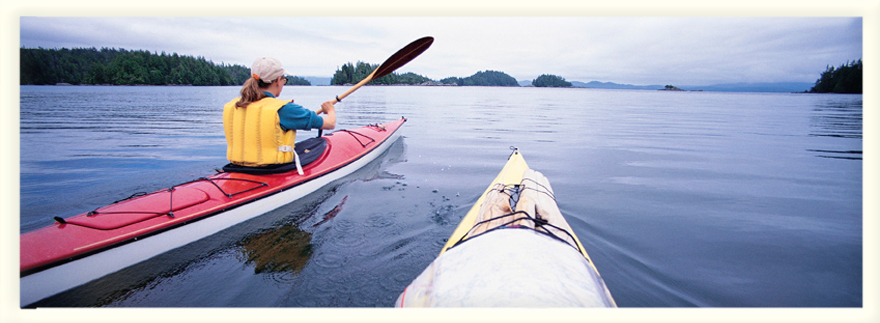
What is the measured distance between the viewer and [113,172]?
5105 millimetres

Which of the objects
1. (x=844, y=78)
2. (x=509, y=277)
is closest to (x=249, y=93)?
(x=509, y=277)

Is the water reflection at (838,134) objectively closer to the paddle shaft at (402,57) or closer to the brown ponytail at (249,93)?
the paddle shaft at (402,57)

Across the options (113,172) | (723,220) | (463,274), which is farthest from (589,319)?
(113,172)

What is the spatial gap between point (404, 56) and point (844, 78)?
4.65 meters

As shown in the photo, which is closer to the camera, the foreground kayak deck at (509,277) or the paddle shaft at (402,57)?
the foreground kayak deck at (509,277)

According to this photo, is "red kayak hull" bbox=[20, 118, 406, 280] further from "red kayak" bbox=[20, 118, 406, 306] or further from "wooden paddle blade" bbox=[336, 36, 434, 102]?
"wooden paddle blade" bbox=[336, 36, 434, 102]

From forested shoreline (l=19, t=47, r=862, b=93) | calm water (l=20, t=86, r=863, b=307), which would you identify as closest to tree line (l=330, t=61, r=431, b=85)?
forested shoreline (l=19, t=47, r=862, b=93)

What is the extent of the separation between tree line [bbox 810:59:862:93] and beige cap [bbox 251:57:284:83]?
429cm

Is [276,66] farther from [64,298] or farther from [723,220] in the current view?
[723,220]

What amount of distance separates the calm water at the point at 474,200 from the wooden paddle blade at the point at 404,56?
68.4 inches

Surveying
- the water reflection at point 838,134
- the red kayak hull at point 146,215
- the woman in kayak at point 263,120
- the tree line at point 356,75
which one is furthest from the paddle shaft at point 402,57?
the tree line at point 356,75

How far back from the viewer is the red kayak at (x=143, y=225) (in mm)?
2094

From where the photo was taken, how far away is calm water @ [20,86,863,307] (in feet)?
8.21

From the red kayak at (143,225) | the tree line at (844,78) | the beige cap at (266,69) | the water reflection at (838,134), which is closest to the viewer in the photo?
the tree line at (844,78)
